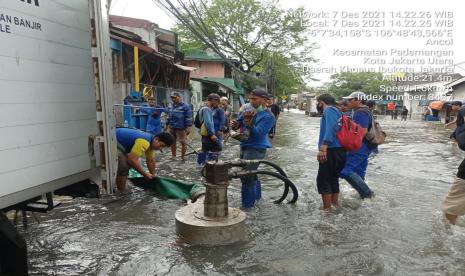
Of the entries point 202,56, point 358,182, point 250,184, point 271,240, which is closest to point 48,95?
point 271,240

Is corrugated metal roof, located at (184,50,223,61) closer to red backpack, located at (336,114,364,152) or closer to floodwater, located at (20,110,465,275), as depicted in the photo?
floodwater, located at (20,110,465,275)

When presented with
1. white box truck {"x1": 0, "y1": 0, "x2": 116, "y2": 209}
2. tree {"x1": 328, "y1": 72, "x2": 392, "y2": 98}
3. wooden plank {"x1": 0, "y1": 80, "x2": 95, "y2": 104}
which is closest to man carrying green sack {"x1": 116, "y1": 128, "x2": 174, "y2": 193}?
white box truck {"x1": 0, "y1": 0, "x2": 116, "y2": 209}

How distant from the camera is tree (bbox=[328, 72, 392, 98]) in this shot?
5904cm

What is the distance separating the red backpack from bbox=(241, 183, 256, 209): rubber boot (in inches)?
54.8

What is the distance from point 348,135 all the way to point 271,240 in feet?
5.87

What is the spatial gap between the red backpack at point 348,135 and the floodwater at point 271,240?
3.35ft

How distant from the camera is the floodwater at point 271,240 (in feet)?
13.0

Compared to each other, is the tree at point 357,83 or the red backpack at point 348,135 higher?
the tree at point 357,83

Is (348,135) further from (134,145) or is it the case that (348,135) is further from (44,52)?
(44,52)

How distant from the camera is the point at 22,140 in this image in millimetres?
3076

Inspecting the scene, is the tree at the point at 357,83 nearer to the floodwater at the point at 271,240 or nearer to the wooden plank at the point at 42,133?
the floodwater at the point at 271,240

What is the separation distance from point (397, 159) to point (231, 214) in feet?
27.9

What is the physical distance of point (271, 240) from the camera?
477 cm

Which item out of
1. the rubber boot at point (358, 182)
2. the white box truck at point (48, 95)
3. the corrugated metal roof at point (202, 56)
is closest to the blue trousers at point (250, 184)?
the rubber boot at point (358, 182)
